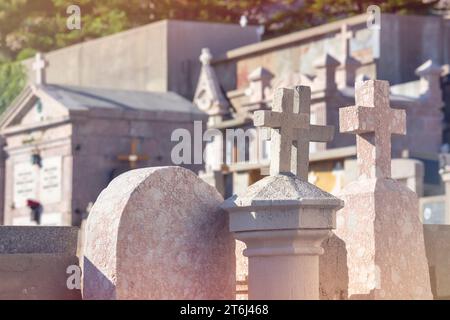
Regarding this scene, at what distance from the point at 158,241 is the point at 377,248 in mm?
2150

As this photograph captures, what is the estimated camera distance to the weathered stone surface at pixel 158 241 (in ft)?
29.8

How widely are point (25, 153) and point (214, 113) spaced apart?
246 inches

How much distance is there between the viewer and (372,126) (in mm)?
11406

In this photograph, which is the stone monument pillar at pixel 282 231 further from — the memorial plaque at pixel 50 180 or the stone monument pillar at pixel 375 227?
the memorial plaque at pixel 50 180

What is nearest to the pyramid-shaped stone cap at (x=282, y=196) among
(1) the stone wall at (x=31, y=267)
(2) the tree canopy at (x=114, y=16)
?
(1) the stone wall at (x=31, y=267)

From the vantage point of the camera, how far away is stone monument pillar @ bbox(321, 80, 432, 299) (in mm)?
10805

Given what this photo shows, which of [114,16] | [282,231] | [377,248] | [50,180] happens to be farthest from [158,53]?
[282,231]

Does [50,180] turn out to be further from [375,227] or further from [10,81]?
[375,227]

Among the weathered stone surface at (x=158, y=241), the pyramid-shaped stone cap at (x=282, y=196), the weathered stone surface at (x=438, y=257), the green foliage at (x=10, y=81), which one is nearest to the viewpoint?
the weathered stone surface at (x=158, y=241)

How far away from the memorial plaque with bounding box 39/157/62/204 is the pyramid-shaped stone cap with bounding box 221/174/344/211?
27744 millimetres

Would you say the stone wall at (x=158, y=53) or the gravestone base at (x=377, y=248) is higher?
the stone wall at (x=158, y=53)

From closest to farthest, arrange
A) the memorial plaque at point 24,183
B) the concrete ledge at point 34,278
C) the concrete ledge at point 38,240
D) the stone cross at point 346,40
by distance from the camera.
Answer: the concrete ledge at point 34,278, the concrete ledge at point 38,240, the memorial plaque at point 24,183, the stone cross at point 346,40
